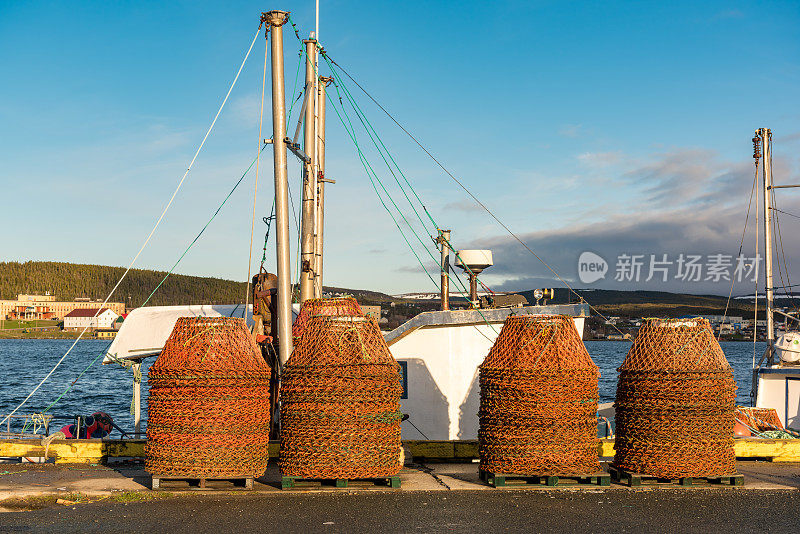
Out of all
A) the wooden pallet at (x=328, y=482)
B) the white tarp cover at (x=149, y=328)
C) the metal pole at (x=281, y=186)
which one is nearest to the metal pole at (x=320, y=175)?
the white tarp cover at (x=149, y=328)

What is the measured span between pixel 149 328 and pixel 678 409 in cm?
1064

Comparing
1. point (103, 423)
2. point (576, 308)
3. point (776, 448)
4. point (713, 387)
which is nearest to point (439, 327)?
point (576, 308)

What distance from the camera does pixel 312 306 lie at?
38.3 ft

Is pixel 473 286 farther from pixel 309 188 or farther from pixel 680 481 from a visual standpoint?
pixel 680 481

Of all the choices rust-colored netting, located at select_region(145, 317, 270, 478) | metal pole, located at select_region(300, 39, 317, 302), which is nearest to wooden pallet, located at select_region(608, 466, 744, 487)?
rust-colored netting, located at select_region(145, 317, 270, 478)

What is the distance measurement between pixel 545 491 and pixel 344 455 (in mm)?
2788

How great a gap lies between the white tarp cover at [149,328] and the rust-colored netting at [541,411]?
7.56 meters

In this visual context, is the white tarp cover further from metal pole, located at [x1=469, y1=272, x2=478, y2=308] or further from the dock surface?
metal pole, located at [x1=469, y1=272, x2=478, y2=308]

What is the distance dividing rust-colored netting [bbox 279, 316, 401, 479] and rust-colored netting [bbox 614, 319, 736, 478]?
11.2ft

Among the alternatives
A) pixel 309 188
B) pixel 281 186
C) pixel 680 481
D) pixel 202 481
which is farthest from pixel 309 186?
pixel 680 481

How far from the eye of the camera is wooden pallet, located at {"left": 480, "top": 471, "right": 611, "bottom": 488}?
10.2m

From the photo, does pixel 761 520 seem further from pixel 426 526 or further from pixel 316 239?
pixel 316 239

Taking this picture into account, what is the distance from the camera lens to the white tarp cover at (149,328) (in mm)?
14930

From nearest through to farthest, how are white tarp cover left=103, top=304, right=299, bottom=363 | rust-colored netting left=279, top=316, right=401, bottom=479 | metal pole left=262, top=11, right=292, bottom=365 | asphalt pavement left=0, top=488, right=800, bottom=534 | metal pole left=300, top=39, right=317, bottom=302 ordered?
asphalt pavement left=0, top=488, right=800, bottom=534 → rust-colored netting left=279, top=316, right=401, bottom=479 → metal pole left=262, top=11, right=292, bottom=365 → metal pole left=300, top=39, right=317, bottom=302 → white tarp cover left=103, top=304, right=299, bottom=363
